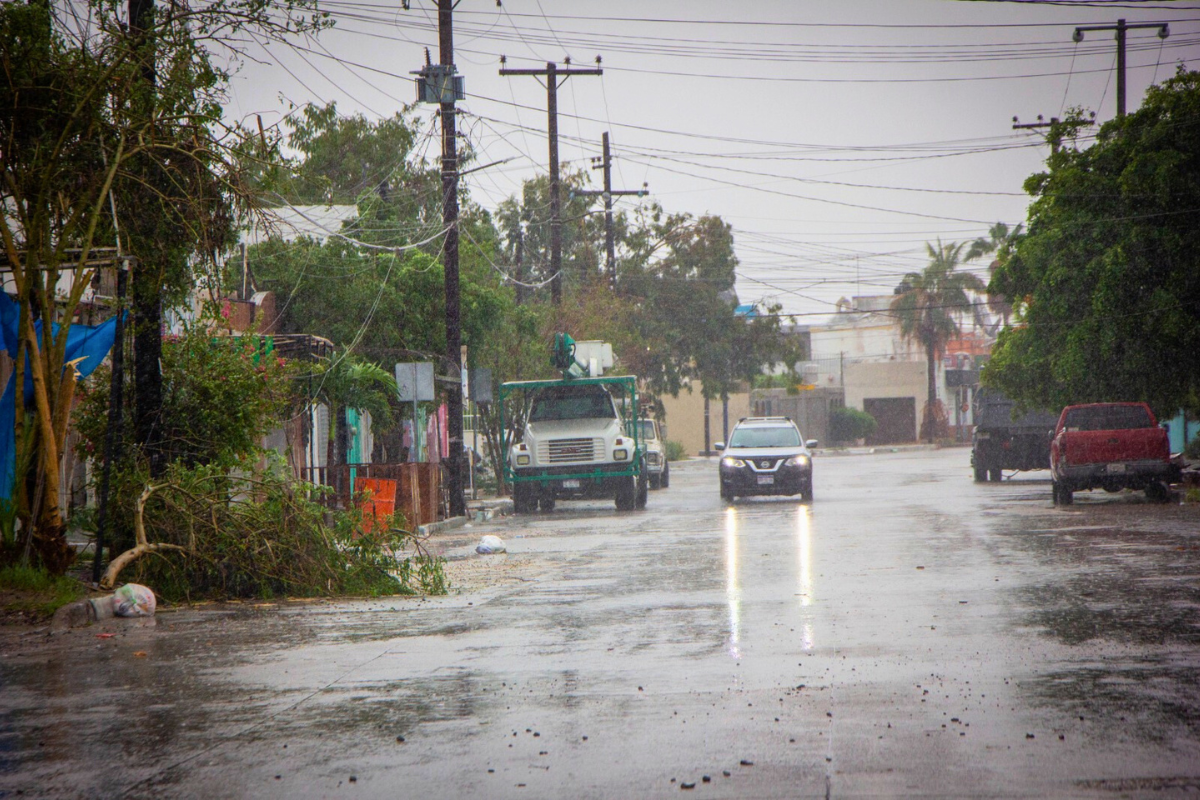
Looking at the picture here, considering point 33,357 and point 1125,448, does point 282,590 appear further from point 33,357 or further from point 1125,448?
point 1125,448

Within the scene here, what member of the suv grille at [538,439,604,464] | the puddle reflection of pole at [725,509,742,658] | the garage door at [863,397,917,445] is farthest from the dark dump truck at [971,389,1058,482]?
the garage door at [863,397,917,445]

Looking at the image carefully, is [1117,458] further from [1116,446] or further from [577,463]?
[577,463]

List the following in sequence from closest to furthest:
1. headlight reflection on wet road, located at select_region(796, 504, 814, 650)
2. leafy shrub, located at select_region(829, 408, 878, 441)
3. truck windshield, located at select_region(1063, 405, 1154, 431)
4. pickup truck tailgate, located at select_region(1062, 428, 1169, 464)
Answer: headlight reflection on wet road, located at select_region(796, 504, 814, 650) < pickup truck tailgate, located at select_region(1062, 428, 1169, 464) < truck windshield, located at select_region(1063, 405, 1154, 431) < leafy shrub, located at select_region(829, 408, 878, 441)

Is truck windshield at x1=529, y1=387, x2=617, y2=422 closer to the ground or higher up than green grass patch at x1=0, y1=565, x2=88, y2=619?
higher up

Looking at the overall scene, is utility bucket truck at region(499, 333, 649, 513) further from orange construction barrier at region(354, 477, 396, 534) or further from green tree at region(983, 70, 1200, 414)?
green tree at region(983, 70, 1200, 414)

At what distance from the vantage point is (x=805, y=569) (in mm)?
14562

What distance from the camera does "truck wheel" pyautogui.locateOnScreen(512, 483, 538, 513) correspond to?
27922 mm

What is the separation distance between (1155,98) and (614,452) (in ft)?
43.9

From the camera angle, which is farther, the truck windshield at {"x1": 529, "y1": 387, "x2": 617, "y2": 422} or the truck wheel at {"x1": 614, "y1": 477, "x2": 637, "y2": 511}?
the truck windshield at {"x1": 529, "y1": 387, "x2": 617, "y2": 422}

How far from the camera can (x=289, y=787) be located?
5.73 m

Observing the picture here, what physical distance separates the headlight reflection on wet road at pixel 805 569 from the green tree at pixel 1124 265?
26.0 ft

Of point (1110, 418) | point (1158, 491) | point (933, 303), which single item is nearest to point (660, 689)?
point (1158, 491)

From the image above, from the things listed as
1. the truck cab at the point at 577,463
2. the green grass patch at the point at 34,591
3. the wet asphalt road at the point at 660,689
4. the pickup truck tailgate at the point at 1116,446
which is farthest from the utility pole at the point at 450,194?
the green grass patch at the point at 34,591

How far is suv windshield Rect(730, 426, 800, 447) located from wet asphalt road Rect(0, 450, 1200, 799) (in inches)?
581
